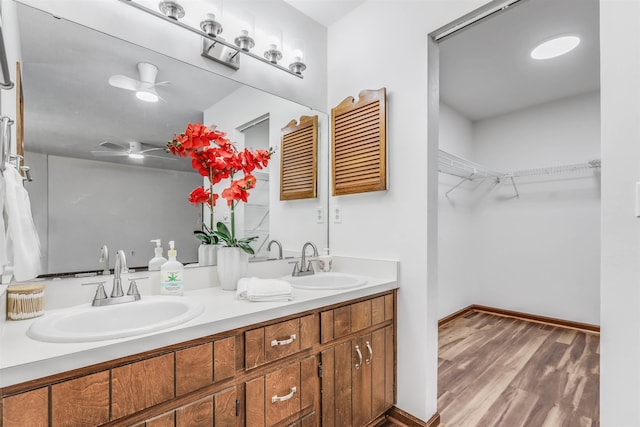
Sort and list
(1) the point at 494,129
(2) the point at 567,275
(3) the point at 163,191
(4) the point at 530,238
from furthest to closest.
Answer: (1) the point at 494,129 < (4) the point at 530,238 < (2) the point at 567,275 < (3) the point at 163,191

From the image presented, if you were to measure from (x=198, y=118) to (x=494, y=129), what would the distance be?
369 cm

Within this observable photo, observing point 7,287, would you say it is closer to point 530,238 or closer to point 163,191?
point 163,191

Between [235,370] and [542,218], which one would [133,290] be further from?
[542,218]

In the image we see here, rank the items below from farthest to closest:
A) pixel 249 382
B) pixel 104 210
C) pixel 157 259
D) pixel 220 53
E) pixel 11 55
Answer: pixel 220 53, pixel 157 259, pixel 104 210, pixel 249 382, pixel 11 55

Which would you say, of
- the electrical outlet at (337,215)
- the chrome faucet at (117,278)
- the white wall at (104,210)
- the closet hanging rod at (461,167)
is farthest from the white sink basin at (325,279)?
the closet hanging rod at (461,167)

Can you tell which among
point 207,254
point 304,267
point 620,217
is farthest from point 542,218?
point 207,254

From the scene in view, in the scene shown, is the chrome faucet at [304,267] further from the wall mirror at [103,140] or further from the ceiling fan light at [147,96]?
the ceiling fan light at [147,96]

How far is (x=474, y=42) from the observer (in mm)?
2359

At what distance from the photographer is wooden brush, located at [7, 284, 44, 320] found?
3.36 feet

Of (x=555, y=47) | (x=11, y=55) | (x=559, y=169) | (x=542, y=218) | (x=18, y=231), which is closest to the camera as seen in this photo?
(x=18, y=231)

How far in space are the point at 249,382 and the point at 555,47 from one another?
3.08m

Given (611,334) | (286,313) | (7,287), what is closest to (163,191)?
(7,287)

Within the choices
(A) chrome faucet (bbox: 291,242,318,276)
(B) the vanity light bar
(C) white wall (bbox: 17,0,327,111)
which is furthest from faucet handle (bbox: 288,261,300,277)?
(B) the vanity light bar

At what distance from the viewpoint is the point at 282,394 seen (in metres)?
1.24
